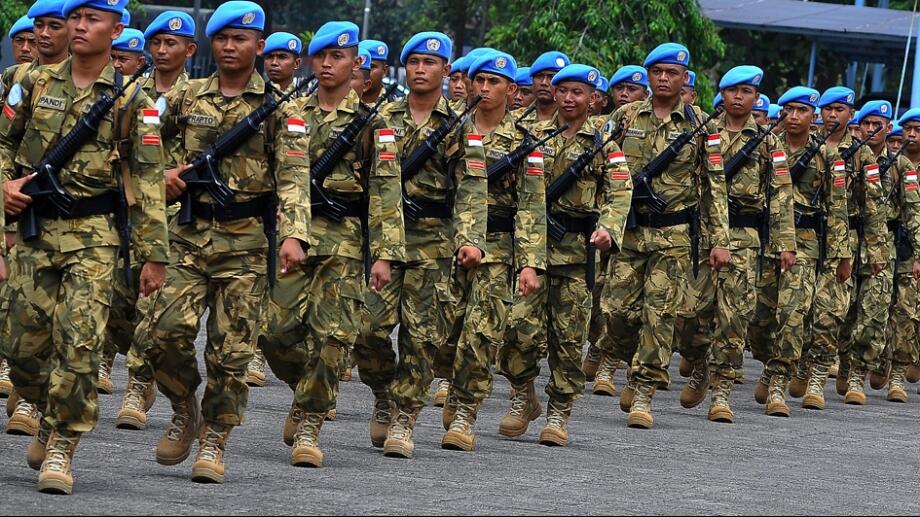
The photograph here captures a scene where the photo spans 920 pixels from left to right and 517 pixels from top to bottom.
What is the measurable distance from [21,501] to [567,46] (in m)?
21.8

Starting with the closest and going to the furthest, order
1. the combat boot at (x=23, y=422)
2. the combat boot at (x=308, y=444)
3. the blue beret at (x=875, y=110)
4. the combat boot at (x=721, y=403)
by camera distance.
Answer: the combat boot at (x=308, y=444), the combat boot at (x=23, y=422), the combat boot at (x=721, y=403), the blue beret at (x=875, y=110)

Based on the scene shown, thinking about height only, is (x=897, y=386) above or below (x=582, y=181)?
below

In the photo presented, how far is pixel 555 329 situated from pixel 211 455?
3081 mm

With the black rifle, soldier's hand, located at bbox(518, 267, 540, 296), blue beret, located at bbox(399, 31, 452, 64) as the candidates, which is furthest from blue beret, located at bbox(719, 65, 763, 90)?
the black rifle

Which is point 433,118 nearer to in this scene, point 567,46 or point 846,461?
point 846,461

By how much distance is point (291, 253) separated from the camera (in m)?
9.00

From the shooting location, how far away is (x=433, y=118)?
10555 millimetres

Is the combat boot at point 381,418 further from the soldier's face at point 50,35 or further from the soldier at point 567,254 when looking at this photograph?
the soldier's face at point 50,35

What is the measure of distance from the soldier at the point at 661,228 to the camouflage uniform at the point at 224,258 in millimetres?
4046

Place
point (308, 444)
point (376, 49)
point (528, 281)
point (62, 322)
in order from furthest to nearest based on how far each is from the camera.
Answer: point (376, 49) → point (528, 281) → point (308, 444) → point (62, 322)

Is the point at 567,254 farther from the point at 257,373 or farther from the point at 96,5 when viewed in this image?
the point at 96,5

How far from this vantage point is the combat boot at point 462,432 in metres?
10.8

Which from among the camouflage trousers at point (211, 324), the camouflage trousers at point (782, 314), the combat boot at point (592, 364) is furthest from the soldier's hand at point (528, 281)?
the combat boot at point (592, 364)

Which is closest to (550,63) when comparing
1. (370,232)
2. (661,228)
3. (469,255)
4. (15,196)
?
(661,228)
